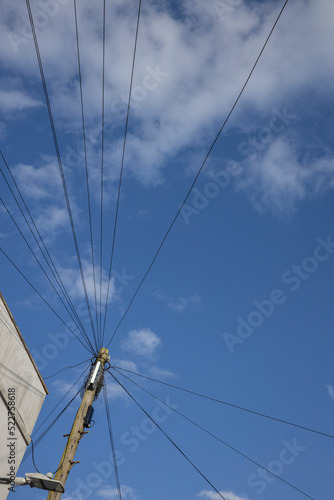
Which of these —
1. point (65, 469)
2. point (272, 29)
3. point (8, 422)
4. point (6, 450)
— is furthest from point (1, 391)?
point (272, 29)

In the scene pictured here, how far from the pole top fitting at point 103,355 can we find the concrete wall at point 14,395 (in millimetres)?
3064

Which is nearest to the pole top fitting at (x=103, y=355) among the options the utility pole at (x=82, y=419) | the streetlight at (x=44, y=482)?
the utility pole at (x=82, y=419)

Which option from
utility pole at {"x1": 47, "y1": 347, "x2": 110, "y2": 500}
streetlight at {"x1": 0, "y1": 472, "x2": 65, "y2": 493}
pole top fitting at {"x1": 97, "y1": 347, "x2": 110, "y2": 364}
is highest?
→ pole top fitting at {"x1": 97, "y1": 347, "x2": 110, "y2": 364}

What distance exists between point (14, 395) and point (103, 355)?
3251mm

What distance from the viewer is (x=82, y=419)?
29.9 feet

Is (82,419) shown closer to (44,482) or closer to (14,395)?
(44,482)

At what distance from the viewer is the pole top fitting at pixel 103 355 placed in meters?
10.8

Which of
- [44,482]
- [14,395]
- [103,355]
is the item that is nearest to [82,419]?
[44,482]

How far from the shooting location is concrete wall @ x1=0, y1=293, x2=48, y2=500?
10.6 metres

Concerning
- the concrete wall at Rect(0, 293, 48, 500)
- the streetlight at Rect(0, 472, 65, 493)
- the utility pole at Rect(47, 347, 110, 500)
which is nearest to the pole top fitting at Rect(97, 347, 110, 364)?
the utility pole at Rect(47, 347, 110, 500)

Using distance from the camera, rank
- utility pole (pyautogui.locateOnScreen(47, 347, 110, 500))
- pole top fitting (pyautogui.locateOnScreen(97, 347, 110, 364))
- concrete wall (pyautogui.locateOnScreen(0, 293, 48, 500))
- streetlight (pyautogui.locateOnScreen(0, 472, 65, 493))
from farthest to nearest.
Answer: pole top fitting (pyautogui.locateOnScreen(97, 347, 110, 364)) < concrete wall (pyautogui.locateOnScreen(0, 293, 48, 500)) < utility pole (pyautogui.locateOnScreen(47, 347, 110, 500)) < streetlight (pyautogui.locateOnScreen(0, 472, 65, 493))

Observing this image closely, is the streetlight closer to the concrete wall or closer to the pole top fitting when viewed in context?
the concrete wall

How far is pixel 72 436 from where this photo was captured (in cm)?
884

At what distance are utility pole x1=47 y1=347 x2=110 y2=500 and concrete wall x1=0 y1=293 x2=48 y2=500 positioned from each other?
298cm
